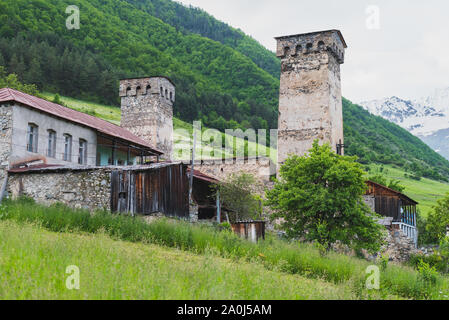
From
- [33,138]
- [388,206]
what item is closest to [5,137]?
[33,138]

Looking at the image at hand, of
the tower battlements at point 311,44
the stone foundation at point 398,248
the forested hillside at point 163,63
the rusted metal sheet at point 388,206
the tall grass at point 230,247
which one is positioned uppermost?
the forested hillside at point 163,63

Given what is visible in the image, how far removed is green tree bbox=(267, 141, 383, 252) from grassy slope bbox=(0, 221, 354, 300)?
12.5m

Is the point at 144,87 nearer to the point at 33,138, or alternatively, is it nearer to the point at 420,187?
the point at 33,138

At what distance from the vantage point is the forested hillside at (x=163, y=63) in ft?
275

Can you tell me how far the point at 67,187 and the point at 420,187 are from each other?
9696cm

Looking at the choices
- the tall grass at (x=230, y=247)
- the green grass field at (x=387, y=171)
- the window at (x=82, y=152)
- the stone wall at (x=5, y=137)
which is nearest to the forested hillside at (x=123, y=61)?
the green grass field at (x=387, y=171)

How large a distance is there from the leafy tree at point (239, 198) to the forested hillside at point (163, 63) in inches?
2142

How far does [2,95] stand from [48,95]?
55.8 metres

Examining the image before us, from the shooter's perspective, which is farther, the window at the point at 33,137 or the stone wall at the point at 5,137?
the window at the point at 33,137

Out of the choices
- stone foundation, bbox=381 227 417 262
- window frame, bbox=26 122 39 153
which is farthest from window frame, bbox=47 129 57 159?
stone foundation, bbox=381 227 417 262

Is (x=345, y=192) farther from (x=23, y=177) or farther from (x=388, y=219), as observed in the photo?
(x=23, y=177)

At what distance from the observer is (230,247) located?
15031 mm

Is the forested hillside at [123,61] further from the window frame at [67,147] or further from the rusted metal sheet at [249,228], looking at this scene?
the rusted metal sheet at [249,228]

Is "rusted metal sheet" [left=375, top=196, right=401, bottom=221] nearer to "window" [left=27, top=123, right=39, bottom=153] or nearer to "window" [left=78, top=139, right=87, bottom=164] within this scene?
"window" [left=78, top=139, right=87, bottom=164]
